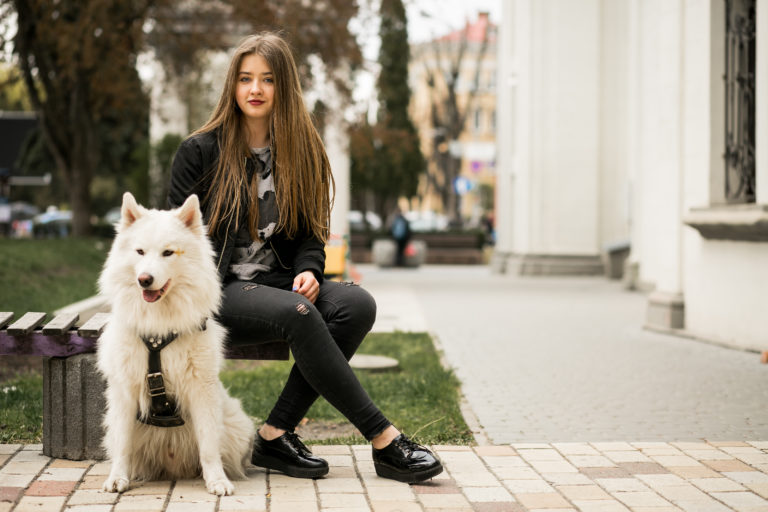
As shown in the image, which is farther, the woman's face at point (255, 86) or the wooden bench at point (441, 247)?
the wooden bench at point (441, 247)

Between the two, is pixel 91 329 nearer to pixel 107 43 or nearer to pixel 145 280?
pixel 145 280

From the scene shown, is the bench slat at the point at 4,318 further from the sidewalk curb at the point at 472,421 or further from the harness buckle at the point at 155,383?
the sidewalk curb at the point at 472,421

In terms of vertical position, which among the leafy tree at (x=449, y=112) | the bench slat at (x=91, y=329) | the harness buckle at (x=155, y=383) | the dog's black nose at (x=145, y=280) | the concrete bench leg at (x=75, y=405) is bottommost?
the concrete bench leg at (x=75, y=405)

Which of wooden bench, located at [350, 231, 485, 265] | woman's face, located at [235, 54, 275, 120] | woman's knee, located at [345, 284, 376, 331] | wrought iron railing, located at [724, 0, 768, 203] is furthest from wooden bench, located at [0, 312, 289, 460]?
wooden bench, located at [350, 231, 485, 265]

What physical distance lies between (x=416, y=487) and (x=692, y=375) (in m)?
4.04

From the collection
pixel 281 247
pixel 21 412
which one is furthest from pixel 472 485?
pixel 21 412

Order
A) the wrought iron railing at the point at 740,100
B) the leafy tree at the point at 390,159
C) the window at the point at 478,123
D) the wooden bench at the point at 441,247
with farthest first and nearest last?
the window at the point at 478,123 → the leafy tree at the point at 390,159 → the wooden bench at the point at 441,247 → the wrought iron railing at the point at 740,100

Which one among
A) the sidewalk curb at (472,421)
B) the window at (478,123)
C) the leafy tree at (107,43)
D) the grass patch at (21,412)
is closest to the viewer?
the grass patch at (21,412)

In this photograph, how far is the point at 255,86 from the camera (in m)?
4.57

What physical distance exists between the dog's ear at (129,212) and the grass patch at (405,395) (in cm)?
196

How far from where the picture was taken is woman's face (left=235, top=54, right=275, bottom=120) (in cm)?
458

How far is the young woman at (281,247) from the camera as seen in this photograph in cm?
430

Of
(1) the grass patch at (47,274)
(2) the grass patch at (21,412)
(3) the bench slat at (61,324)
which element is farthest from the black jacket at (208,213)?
(1) the grass patch at (47,274)

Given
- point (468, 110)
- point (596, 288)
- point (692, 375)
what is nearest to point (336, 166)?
point (596, 288)
